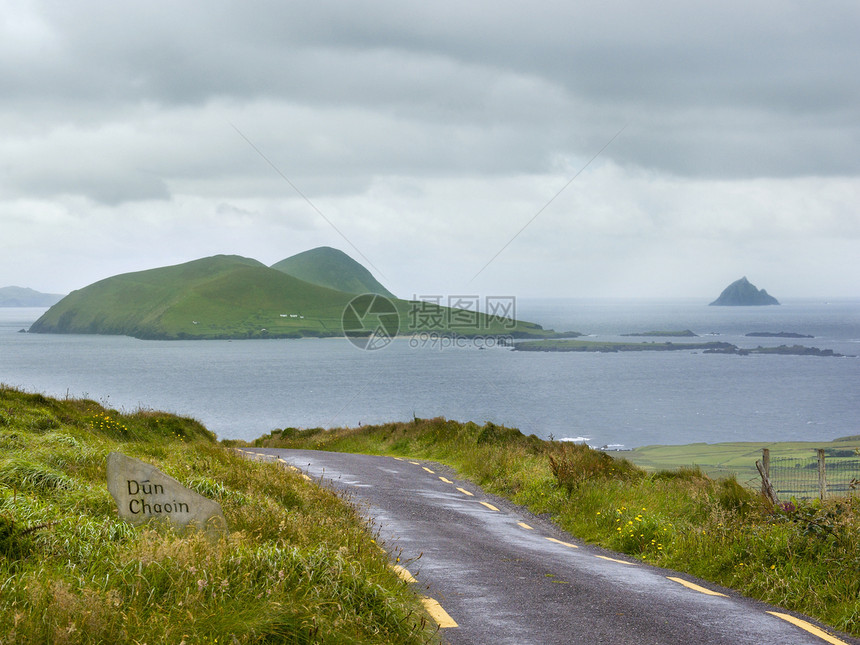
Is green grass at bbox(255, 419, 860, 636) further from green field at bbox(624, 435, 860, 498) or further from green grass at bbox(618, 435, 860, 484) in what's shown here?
green grass at bbox(618, 435, 860, 484)

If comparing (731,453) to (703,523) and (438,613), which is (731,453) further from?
(438,613)

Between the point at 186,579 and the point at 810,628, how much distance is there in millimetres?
6012

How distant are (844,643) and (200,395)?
129m

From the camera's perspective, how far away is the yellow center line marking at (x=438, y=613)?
640 centimetres

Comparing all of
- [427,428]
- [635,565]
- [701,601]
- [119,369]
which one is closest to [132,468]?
[701,601]

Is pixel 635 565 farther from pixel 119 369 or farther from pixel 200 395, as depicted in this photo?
pixel 119 369

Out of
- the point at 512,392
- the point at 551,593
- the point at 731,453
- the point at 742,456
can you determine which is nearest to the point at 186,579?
the point at 551,593

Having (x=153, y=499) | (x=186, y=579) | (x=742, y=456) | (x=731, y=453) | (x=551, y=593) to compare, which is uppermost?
(x=153, y=499)

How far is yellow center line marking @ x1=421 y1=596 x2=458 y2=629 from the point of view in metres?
6.40

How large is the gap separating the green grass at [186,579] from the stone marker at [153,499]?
0.19 metres

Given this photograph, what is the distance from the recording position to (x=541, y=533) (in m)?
12.7

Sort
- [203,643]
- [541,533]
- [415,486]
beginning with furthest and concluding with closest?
[415,486] → [541,533] → [203,643]

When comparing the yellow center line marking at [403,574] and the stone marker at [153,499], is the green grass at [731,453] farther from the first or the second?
the stone marker at [153,499]

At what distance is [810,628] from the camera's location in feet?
22.1
